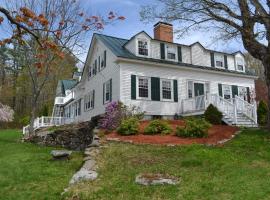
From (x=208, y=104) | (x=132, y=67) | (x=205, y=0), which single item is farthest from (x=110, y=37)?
(x=205, y=0)

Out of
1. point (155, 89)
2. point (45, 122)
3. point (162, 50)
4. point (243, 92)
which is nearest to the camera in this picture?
point (155, 89)

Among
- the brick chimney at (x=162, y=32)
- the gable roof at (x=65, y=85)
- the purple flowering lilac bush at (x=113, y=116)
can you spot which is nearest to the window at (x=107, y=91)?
the purple flowering lilac bush at (x=113, y=116)

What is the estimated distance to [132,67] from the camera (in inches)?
821

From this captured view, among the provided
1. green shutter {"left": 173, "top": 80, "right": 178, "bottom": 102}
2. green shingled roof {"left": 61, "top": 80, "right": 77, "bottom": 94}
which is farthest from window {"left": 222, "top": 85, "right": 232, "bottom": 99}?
green shingled roof {"left": 61, "top": 80, "right": 77, "bottom": 94}

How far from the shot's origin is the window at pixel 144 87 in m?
20.9

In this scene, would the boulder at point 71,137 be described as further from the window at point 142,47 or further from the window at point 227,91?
the window at point 227,91

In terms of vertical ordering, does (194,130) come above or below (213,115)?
below

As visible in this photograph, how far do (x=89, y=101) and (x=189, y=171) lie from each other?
18.2m

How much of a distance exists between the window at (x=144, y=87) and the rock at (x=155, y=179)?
40.1ft

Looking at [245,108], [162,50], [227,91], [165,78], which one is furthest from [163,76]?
[227,91]

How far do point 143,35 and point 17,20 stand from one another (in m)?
17.1

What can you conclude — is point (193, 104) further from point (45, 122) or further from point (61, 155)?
point (45, 122)

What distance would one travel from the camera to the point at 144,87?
69.4 ft

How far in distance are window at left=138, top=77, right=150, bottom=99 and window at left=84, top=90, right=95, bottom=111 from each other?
580 cm
